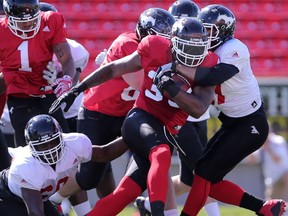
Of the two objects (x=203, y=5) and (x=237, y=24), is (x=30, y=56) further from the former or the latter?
(x=237, y=24)

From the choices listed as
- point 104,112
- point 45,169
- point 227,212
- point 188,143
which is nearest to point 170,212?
point 188,143

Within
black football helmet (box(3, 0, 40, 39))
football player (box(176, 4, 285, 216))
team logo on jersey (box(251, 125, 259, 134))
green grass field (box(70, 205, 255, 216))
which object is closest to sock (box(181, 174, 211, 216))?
football player (box(176, 4, 285, 216))

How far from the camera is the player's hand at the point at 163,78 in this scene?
530cm

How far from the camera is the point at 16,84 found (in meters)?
6.43

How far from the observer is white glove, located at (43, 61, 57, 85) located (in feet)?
20.8

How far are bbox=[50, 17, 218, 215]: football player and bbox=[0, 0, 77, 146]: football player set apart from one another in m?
0.78

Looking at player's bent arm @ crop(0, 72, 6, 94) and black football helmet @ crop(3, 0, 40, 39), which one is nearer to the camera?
black football helmet @ crop(3, 0, 40, 39)

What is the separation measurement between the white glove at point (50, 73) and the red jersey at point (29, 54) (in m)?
0.04

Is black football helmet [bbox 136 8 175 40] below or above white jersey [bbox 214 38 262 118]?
above

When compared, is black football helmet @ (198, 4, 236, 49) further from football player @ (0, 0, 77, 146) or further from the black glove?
football player @ (0, 0, 77, 146)

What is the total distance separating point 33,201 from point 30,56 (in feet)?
4.49

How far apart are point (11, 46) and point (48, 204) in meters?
1.26


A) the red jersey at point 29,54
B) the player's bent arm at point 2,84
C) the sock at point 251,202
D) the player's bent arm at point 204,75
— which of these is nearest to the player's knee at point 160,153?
the player's bent arm at point 204,75

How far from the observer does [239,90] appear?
19.3 feet
